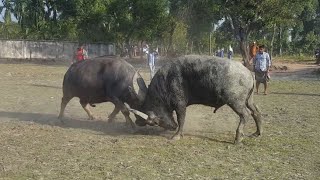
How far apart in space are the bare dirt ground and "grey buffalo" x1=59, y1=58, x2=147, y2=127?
2.24ft

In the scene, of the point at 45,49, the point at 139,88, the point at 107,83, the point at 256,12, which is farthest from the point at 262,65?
the point at 45,49

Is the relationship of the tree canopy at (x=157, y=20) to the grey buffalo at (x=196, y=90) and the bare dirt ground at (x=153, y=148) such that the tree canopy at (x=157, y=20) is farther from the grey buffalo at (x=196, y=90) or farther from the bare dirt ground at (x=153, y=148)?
the grey buffalo at (x=196, y=90)

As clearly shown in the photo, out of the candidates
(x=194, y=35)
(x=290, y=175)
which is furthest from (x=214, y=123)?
(x=194, y=35)

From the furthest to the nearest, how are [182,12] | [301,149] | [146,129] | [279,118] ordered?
[182,12]
[279,118]
[146,129]
[301,149]

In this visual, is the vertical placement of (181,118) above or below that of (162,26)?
below

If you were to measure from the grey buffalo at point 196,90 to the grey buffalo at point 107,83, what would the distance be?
0.48m

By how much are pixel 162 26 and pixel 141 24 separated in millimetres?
2863

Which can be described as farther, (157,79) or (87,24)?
(87,24)

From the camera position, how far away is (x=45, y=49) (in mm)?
51625

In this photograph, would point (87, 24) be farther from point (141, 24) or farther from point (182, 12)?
point (182, 12)

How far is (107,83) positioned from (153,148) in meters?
2.69

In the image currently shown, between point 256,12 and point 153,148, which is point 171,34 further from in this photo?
point 153,148

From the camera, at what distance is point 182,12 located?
1911 inches

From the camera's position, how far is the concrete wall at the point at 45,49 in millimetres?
50644
